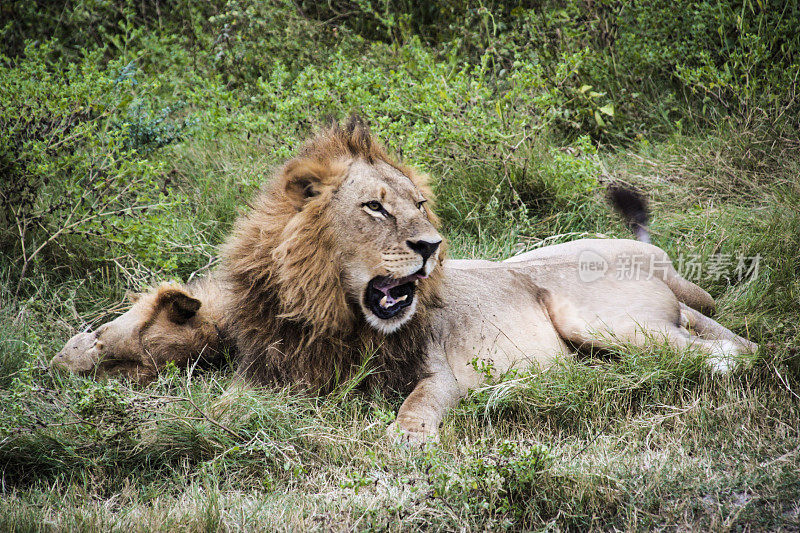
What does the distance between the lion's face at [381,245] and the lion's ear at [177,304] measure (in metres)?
0.96

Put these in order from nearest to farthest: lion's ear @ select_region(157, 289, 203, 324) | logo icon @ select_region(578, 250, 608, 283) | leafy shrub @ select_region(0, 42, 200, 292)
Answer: lion's ear @ select_region(157, 289, 203, 324) → logo icon @ select_region(578, 250, 608, 283) → leafy shrub @ select_region(0, 42, 200, 292)

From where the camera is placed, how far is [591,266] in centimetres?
435

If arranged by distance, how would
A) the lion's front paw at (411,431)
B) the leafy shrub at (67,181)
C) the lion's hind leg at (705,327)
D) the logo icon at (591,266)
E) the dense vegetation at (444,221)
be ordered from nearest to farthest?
the dense vegetation at (444,221)
the lion's front paw at (411,431)
the lion's hind leg at (705,327)
the logo icon at (591,266)
the leafy shrub at (67,181)

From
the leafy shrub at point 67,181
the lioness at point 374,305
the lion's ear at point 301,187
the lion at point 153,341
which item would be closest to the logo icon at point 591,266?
the lioness at point 374,305

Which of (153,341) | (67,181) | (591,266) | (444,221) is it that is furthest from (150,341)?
(444,221)

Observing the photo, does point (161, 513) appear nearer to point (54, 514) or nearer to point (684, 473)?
point (54, 514)

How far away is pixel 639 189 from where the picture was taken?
582 centimetres

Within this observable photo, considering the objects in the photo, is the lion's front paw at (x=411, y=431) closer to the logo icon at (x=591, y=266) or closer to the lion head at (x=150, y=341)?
the lion head at (x=150, y=341)

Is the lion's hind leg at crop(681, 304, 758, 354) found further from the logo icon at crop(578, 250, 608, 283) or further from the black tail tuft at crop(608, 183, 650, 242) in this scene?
the black tail tuft at crop(608, 183, 650, 242)

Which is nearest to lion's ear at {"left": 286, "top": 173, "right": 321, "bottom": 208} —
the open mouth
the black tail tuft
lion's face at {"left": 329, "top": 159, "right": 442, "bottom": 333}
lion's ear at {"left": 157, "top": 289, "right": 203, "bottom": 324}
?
lion's face at {"left": 329, "top": 159, "right": 442, "bottom": 333}

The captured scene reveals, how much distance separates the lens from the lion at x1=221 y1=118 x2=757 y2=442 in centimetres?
327

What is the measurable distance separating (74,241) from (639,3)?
16.2 ft

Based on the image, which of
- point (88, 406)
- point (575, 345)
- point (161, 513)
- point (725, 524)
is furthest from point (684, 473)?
point (88, 406)

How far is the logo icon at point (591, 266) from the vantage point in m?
4.29
